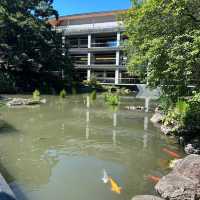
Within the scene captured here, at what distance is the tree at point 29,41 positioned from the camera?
30.6 metres

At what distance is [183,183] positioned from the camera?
6633mm

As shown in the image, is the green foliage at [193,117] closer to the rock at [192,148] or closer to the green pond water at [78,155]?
the green pond water at [78,155]

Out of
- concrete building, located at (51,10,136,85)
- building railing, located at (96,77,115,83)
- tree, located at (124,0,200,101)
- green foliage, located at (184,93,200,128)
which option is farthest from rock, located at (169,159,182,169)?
building railing, located at (96,77,115,83)

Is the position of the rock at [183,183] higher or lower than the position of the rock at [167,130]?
lower

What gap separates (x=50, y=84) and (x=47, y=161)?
86.2 ft

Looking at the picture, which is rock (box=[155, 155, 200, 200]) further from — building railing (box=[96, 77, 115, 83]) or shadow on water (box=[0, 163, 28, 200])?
building railing (box=[96, 77, 115, 83])

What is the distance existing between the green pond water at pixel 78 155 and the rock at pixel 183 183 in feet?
1.41

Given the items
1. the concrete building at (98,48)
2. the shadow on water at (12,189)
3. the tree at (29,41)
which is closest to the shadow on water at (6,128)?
the shadow on water at (12,189)

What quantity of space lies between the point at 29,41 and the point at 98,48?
1035cm

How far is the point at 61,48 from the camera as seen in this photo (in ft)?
113

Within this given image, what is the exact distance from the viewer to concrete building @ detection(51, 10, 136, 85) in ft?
127

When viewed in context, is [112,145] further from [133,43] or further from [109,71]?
[109,71]

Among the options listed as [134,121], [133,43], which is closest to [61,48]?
[134,121]

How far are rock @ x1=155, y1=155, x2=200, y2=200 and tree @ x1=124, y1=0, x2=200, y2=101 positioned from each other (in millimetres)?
3268
